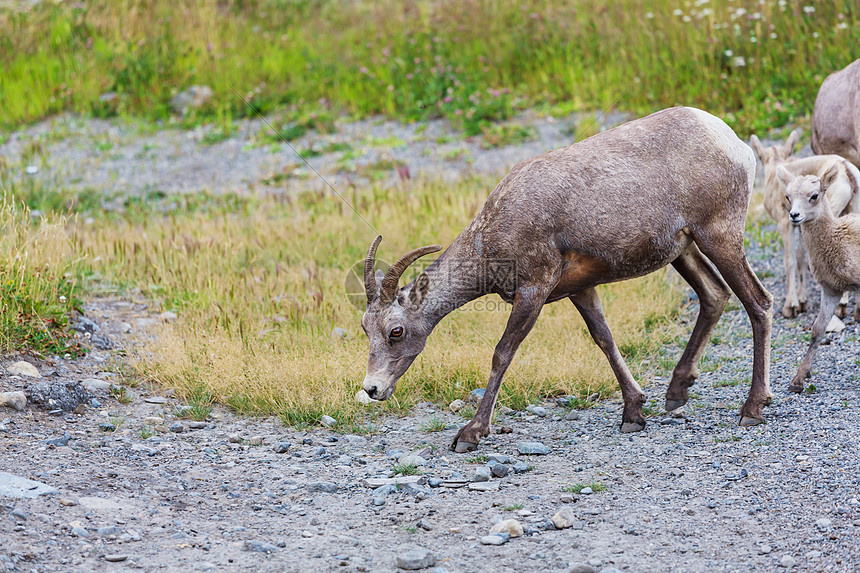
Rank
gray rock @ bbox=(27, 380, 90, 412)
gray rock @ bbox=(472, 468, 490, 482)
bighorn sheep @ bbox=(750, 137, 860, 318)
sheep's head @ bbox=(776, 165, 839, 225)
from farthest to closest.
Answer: bighorn sheep @ bbox=(750, 137, 860, 318) < sheep's head @ bbox=(776, 165, 839, 225) < gray rock @ bbox=(27, 380, 90, 412) < gray rock @ bbox=(472, 468, 490, 482)

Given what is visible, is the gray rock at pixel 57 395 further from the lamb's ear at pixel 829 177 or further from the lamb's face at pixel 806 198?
the lamb's ear at pixel 829 177

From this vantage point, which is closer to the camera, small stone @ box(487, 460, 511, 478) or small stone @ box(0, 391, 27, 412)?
small stone @ box(487, 460, 511, 478)

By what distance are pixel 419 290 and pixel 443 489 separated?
141cm

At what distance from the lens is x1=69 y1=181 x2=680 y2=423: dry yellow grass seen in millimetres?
6980

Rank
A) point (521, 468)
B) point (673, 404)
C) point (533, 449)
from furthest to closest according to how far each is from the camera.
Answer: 1. point (673, 404)
2. point (533, 449)
3. point (521, 468)

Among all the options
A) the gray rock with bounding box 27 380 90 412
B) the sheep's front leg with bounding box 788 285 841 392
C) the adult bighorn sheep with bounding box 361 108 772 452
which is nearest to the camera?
the adult bighorn sheep with bounding box 361 108 772 452

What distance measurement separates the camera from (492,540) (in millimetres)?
4508

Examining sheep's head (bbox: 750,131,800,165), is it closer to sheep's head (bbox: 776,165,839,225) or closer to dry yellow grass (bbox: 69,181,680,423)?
dry yellow grass (bbox: 69,181,680,423)

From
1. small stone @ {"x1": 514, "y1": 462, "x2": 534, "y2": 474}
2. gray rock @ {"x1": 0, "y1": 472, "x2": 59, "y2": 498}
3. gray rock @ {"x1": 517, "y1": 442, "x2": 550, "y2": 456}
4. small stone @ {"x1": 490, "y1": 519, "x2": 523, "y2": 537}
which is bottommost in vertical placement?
gray rock @ {"x1": 517, "y1": 442, "x2": 550, "y2": 456}

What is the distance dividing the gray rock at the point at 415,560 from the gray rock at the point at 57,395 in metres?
3.41

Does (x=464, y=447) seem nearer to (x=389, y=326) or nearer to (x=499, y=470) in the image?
(x=499, y=470)

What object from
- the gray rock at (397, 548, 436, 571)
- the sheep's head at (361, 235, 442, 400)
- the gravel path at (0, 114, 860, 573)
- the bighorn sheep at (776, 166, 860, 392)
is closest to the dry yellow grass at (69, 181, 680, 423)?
the gravel path at (0, 114, 860, 573)

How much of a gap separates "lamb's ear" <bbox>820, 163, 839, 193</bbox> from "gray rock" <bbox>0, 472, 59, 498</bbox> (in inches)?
236

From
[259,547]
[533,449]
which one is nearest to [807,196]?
[533,449]
